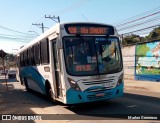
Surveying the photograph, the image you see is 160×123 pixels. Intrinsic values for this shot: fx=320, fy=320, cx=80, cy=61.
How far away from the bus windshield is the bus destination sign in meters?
0.21

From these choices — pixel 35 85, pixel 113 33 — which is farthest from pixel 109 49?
pixel 35 85

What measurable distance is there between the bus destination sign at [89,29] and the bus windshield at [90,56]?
0.70 feet

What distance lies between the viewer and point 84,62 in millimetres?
11680

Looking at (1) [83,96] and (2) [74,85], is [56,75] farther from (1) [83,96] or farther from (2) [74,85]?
(1) [83,96]

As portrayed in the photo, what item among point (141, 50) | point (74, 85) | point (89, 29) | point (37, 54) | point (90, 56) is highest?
point (89, 29)

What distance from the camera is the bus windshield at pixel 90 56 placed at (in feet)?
38.1

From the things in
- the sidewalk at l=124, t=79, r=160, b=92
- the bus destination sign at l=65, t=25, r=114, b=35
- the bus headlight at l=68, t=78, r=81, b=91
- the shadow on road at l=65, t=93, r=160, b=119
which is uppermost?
the bus destination sign at l=65, t=25, r=114, b=35

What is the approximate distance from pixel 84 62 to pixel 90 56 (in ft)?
1.13

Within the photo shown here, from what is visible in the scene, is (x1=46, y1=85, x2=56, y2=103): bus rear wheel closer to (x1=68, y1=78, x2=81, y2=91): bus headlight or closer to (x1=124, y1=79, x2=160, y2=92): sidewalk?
(x1=68, y1=78, x2=81, y2=91): bus headlight

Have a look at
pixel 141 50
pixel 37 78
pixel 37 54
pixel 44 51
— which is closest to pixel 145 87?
pixel 141 50

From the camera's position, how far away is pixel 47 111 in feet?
41.3

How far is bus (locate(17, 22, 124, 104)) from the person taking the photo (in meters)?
11.5

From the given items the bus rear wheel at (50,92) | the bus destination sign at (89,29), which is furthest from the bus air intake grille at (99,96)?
the bus rear wheel at (50,92)

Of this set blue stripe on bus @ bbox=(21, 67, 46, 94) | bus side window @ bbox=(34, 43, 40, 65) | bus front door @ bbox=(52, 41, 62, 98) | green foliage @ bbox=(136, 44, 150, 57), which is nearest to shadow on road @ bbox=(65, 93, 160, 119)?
bus front door @ bbox=(52, 41, 62, 98)
